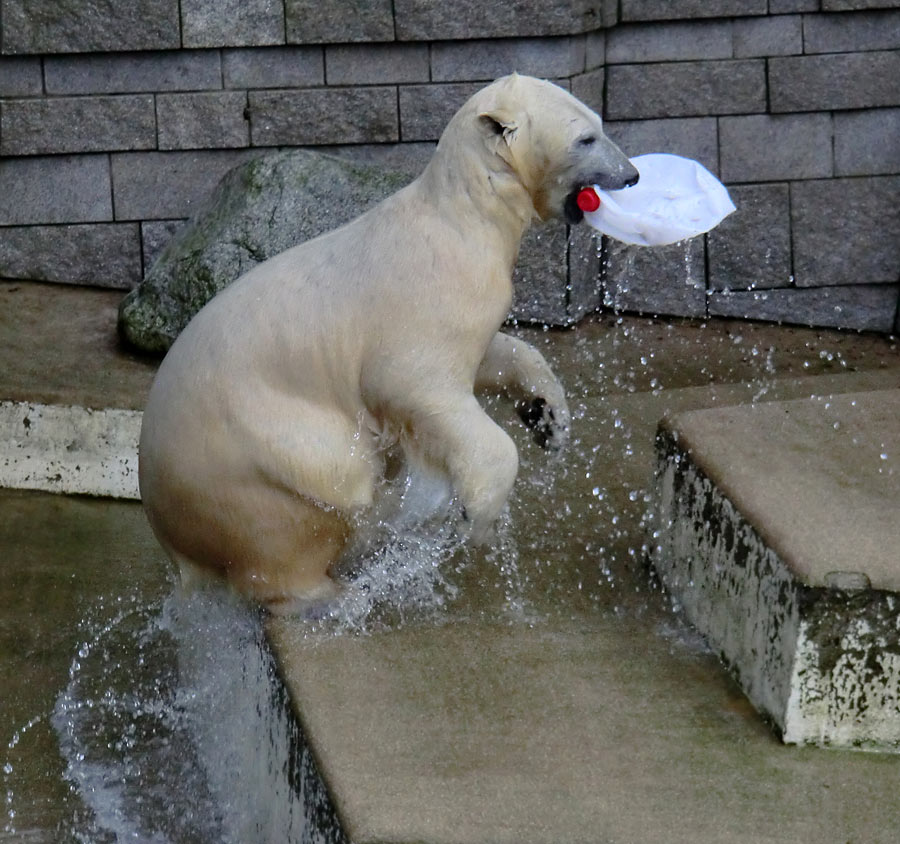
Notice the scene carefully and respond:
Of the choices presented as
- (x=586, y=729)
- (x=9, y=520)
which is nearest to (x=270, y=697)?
(x=586, y=729)

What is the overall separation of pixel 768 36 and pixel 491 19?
1.31 m

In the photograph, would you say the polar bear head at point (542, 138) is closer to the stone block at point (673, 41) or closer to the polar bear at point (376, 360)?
the polar bear at point (376, 360)

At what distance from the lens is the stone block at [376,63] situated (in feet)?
20.5

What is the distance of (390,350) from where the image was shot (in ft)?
10.6

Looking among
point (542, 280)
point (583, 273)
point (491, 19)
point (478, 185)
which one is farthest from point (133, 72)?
point (478, 185)

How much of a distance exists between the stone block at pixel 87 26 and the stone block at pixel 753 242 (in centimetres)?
267

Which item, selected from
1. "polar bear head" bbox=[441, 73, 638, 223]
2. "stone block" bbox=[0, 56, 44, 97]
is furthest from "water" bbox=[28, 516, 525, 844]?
"stone block" bbox=[0, 56, 44, 97]

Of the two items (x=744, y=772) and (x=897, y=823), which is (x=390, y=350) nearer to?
(x=744, y=772)

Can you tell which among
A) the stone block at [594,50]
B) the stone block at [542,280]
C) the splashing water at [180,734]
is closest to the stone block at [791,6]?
the stone block at [594,50]

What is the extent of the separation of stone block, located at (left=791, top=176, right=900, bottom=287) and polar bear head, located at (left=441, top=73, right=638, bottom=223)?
11.5 feet

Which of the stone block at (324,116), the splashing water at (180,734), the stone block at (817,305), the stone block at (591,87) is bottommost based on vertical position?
the splashing water at (180,734)

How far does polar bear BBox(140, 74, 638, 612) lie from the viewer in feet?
10.7

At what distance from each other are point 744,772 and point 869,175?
437 cm

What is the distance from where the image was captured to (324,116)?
20.8ft
